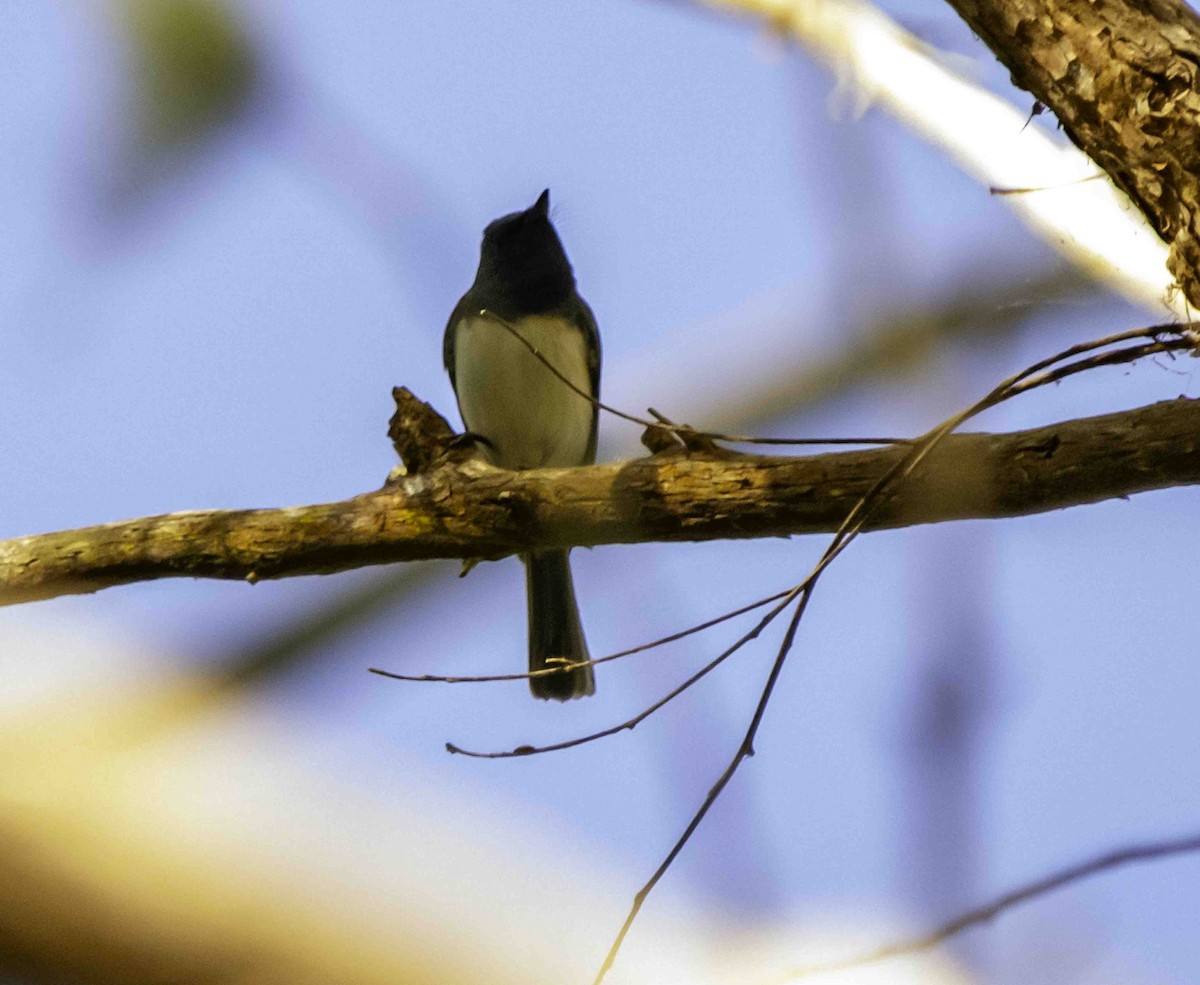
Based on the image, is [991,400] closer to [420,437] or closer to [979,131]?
[420,437]

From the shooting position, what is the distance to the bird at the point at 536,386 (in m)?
4.75

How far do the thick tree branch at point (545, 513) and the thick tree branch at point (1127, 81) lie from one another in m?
0.42

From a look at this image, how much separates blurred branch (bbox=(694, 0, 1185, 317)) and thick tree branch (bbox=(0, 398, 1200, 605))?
862mm

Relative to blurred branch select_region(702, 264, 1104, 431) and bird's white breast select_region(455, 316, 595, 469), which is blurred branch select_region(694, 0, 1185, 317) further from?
bird's white breast select_region(455, 316, 595, 469)

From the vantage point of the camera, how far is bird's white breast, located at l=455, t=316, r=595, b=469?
4750 millimetres

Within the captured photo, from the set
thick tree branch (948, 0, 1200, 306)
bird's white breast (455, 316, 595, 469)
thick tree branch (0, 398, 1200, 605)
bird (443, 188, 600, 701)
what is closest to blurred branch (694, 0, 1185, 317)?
thick tree branch (948, 0, 1200, 306)

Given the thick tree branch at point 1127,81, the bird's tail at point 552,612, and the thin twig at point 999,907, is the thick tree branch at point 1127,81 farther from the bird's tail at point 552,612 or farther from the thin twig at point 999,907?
the bird's tail at point 552,612

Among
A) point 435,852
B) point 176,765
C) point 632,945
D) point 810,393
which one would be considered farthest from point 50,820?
point 810,393

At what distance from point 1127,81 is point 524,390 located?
2.87 metres

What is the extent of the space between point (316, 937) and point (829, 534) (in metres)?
2.14

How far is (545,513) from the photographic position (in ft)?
9.37

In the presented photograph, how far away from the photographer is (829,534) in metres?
2.68

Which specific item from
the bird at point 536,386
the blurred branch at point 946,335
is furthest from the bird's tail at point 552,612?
the blurred branch at point 946,335

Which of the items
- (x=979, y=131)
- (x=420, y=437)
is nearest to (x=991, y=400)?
(x=420, y=437)
